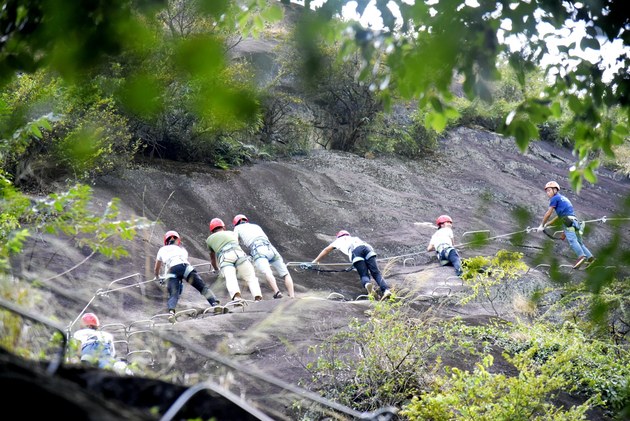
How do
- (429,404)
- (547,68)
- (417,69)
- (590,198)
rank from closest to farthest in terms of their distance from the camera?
(417,69)
(547,68)
(429,404)
(590,198)

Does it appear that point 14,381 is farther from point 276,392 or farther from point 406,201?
point 406,201

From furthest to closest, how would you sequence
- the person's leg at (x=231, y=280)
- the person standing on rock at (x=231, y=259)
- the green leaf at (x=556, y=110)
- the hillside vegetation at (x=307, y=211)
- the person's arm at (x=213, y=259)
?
the person's arm at (x=213, y=259), the person standing on rock at (x=231, y=259), the person's leg at (x=231, y=280), the green leaf at (x=556, y=110), the hillside vegetation at (x=307, y=211)

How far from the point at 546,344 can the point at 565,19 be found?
6390 millimetres

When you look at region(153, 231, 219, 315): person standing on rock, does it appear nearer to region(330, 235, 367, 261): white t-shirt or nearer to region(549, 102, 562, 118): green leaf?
region(330, 235, 367, 261): white t-shirt

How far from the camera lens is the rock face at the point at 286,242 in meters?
8.29

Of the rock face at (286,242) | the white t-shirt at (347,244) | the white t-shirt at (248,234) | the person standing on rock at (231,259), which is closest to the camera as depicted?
the rock face at (286,242)

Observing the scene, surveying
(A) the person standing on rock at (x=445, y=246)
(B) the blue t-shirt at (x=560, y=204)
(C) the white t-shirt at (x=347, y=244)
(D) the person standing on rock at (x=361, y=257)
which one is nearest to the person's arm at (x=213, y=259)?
(D) the person standing on rock at (x=361, y=257)

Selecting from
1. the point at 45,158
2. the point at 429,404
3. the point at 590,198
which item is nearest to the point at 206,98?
the point at 429,404

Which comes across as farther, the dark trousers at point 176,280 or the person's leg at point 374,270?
the person's leg at point 374,270

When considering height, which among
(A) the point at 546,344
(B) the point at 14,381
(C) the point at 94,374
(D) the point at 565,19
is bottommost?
(A) the point at 546,344

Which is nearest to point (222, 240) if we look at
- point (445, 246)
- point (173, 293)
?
point (173, 293)

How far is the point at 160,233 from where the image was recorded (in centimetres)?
1784

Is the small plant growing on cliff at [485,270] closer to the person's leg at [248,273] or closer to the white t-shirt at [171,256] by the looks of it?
the person's leg at [248,273]

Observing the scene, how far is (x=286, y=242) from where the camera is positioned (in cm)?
2038
